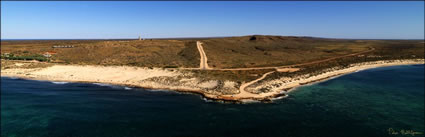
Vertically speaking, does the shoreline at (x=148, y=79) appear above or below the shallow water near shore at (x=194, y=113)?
above

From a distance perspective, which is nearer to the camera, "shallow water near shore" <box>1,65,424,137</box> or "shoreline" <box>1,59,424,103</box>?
"shallow water near shore" <box>1,65,424,137</box>

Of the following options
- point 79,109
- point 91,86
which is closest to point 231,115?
point 79,109

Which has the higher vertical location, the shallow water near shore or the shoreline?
the shoreline

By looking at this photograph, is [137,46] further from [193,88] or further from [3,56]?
[193,88]

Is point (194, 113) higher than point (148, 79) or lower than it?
lower

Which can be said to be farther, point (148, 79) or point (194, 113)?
point (148, 79)
